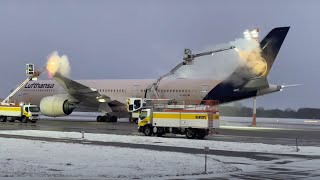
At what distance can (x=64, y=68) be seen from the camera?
55.8 m

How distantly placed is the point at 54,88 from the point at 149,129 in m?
30.5

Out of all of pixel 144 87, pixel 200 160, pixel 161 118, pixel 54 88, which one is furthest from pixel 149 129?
pixel 54 88

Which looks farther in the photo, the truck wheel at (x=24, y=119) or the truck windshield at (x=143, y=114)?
the truck wheel at (x=24, y=119)

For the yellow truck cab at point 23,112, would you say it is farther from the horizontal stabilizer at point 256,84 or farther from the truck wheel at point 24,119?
the horizontal stabilizer at point 256,84

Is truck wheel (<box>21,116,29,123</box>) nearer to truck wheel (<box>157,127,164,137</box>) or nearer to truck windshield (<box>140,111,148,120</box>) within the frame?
truck windshield (<box>140,111,148,120</box>)

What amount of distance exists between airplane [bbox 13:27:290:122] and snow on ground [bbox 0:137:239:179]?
88.0ft

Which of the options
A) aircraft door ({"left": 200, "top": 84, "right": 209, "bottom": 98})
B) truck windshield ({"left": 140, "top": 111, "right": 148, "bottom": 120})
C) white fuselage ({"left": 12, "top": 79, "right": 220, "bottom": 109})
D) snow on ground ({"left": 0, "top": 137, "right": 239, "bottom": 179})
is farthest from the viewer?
white fuselage ({"left": 12, "top": 79, "right": 220, "bottom": 109})

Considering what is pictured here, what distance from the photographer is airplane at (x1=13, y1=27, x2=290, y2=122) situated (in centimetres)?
4597

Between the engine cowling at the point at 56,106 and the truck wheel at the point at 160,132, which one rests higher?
the engine cowling at the point at 56,106

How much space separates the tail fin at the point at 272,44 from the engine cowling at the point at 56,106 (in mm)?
22020

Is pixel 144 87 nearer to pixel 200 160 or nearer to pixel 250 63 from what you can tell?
pixel 250 63

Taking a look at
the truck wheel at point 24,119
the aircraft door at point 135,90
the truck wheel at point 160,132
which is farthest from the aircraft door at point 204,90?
the truck wheel at point 24,119

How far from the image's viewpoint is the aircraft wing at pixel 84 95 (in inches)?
2124

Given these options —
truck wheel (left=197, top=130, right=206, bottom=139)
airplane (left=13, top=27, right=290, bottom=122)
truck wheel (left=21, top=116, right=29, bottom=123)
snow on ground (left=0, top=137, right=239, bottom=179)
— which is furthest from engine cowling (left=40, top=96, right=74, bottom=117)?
snow on ground (left=0, top=137, right=239, bottom=179)
